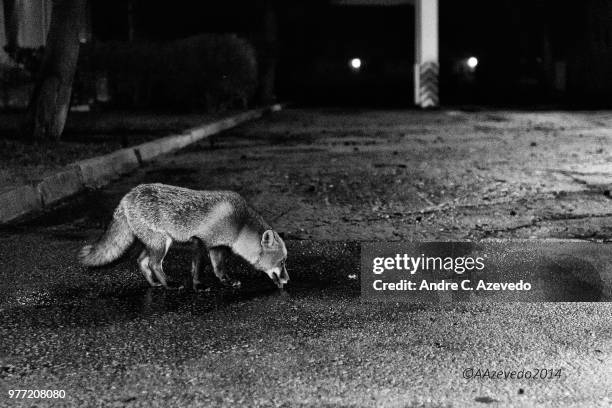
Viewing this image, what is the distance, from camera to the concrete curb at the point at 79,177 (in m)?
6.98

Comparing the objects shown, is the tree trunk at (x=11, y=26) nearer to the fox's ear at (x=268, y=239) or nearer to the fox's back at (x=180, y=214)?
the fox's back at (x=180, y=214)

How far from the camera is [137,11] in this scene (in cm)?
3209

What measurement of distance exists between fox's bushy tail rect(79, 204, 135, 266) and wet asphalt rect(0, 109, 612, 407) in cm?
18

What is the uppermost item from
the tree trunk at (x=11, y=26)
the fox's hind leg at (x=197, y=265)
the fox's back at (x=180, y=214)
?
the tree trunk at (x=11, y=26)

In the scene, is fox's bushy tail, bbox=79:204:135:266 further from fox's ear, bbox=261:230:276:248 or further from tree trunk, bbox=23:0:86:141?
tree trunk, bbox=23:0:86:141

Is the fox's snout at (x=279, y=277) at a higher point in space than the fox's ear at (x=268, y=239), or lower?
lower

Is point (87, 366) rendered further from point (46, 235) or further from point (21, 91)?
point (21, 91)

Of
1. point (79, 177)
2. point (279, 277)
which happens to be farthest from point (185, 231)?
point (79, 177)

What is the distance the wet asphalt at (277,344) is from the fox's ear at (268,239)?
264 mm

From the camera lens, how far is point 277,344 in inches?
138

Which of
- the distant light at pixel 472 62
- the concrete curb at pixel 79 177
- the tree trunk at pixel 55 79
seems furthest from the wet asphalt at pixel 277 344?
the distant light at pixel 472 62

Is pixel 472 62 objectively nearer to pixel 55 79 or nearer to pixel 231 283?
pixel 55 79

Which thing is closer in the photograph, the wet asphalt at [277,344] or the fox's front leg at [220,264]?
the wet asphalt at [277,344]

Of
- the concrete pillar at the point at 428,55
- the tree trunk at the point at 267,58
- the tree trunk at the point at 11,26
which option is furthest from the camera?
the tree trunk at the point at 267,58
